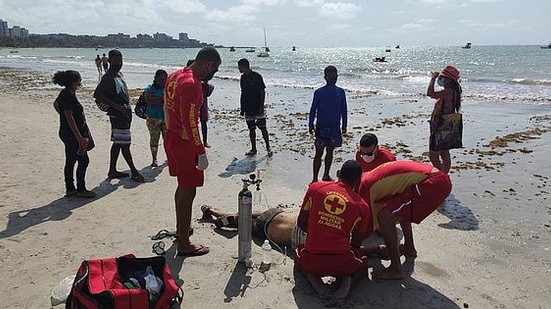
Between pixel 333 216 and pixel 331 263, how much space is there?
1.43ft

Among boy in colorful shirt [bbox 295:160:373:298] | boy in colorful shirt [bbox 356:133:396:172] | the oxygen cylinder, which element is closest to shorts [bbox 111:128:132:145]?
the oxygen cylinder

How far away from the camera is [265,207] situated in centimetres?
650

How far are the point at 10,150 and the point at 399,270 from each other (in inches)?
318

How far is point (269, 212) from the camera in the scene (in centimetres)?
534

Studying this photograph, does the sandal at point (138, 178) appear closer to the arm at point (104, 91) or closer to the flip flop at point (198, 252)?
the arm at point (104, 91)

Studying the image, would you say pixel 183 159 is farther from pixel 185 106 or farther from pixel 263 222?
pixel 263 222

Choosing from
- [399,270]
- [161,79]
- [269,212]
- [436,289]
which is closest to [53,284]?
[269,212]

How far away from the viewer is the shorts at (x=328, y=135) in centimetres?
745

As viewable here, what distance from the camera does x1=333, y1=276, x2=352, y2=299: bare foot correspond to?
407 centimetres

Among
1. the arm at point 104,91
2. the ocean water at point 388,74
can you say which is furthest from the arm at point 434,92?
the ocean water at point 388,74

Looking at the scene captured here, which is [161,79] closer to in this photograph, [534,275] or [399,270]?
[399,270]

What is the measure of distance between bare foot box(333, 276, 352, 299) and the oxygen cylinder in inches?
38.9

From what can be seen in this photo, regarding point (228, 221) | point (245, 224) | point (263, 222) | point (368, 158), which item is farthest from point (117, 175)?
point (368, 158)

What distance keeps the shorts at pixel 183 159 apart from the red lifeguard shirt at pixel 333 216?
4.13ft
